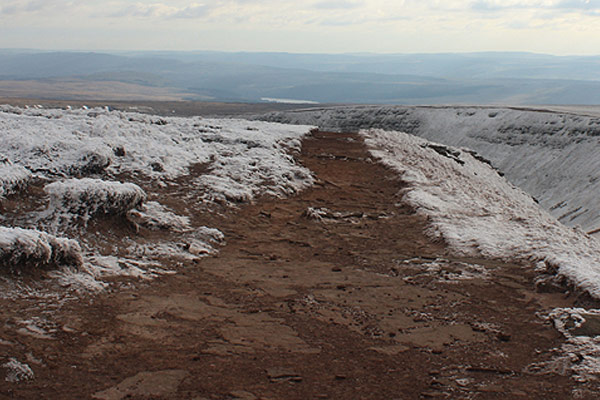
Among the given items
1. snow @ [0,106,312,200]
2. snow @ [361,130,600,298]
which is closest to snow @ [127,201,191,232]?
snow @ [0,106,312,200]

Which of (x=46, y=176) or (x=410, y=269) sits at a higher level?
(x=46, y=176)

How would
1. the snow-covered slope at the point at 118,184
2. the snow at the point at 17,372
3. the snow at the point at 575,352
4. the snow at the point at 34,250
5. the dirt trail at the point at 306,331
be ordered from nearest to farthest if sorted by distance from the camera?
the snow at the point at 17,372, the dirt trail at the point at 306,331, the snow at the point at 575,352, the snow at the point at 34,250, the snow-covered slope at the point at 118,184

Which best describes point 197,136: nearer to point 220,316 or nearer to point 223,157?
point 223,157

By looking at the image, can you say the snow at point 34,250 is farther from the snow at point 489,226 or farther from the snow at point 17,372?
the snow at point 489,226

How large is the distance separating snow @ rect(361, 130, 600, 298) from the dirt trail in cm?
62

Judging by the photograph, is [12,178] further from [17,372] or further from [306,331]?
[306,331]

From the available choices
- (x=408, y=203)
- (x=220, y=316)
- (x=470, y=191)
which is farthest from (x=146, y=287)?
(x=470, y=191)

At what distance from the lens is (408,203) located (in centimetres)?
1559

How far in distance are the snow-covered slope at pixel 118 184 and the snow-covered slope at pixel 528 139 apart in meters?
18.0

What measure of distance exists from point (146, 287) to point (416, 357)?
427 cm

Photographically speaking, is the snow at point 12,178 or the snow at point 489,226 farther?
the snow at point 12,178

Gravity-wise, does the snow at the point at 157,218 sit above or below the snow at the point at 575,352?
above

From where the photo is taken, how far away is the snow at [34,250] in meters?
7.51

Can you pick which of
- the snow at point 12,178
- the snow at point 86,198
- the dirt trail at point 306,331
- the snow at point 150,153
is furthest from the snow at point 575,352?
the snow at point 12,178
